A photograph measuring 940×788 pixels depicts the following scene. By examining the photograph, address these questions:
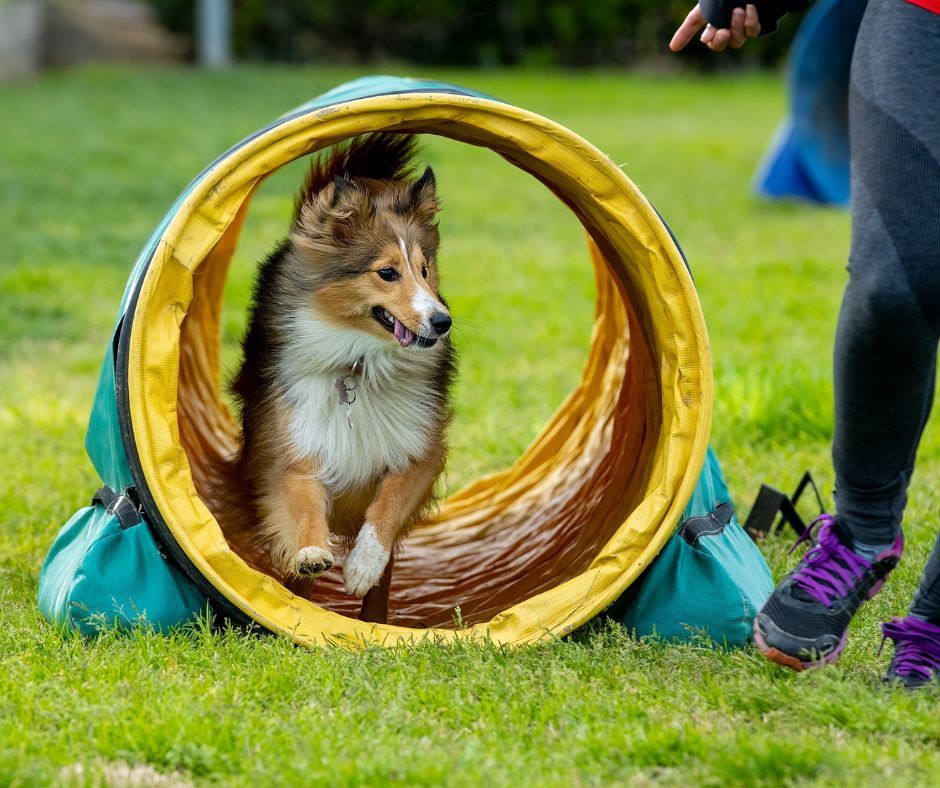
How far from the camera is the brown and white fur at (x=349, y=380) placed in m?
4.10

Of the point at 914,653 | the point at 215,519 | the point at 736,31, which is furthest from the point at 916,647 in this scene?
the point at 215,519

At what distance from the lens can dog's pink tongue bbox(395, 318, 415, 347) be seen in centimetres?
408

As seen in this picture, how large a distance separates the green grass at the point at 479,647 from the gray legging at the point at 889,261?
586 mm

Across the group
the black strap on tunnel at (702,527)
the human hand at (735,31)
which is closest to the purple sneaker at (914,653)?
the black strap on tunnel at (702,527)

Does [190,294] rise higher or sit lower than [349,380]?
higher

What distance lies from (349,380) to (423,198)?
0.71 metres

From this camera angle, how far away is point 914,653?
128 inches

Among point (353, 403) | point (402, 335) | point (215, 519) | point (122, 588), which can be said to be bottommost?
point (122, 588)

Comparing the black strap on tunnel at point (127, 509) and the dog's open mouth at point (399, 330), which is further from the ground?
the dog's open mouth at point (399, 330)

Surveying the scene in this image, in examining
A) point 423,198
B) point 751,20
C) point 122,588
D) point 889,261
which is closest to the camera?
point 889,261

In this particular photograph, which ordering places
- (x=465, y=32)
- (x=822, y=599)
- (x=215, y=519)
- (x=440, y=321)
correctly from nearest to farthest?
1. (x=822, y=599)
2. (x=215, y=519)
3. (x=440, y=321)
4. (x=465, y=32)

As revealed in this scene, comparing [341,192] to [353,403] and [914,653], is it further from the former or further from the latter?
[914,653]

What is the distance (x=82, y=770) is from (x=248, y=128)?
13543 millimetres

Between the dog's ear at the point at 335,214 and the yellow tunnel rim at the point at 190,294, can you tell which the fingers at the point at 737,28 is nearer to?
the yellow tunnel rim at the point at 190,294
